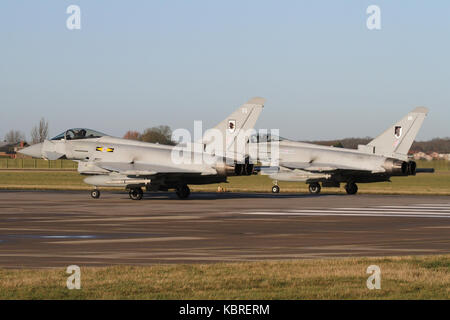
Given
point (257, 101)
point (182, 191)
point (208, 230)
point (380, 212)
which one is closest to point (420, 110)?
point (257, 101)

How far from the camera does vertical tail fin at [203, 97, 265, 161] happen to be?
35719 millimetres

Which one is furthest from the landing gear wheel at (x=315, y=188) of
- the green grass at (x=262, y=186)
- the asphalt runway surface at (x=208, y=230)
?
the asphalt runway surface at (x=208, y=230)

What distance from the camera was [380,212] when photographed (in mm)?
29172

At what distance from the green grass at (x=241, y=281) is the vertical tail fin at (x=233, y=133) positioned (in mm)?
21613

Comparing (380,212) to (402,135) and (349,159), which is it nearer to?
(402,135)

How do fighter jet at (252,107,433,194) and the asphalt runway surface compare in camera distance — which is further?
fighter jet at (252,107,433,194)

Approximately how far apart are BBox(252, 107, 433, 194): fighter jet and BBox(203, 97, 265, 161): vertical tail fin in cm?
767

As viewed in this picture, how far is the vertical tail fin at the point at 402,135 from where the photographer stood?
4231 centimetres

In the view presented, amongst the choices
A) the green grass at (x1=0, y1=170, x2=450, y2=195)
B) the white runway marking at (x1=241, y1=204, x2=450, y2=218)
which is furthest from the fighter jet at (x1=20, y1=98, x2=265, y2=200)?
the green grass at (x1=0, y1=170, x2=450, y2=195)

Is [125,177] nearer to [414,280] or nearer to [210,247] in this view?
[210,247]

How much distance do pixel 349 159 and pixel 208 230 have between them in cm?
2335

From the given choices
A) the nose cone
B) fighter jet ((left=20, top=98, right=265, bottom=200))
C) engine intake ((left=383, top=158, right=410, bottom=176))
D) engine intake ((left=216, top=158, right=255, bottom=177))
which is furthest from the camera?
engine intake ((left=383, top=158, right=410, bottom=176))

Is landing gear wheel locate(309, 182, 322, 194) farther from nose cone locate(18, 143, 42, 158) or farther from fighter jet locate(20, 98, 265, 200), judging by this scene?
nose cone locate(18, 143, 42, 158)
